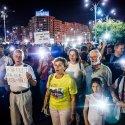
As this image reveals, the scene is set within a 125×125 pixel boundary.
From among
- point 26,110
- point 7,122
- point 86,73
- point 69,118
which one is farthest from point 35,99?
point 69,118

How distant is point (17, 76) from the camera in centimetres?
646

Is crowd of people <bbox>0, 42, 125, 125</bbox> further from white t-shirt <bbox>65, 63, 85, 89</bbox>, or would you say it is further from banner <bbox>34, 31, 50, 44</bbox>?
banner <bbox>34, 31, 50, 44</bbox>

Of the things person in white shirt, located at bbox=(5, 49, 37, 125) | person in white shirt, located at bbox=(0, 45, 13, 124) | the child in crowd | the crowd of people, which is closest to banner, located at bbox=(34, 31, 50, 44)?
person in white shirt, located at bbox=(0, 45, 13, 124)

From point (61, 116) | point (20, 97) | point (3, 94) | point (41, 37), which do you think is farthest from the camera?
point (41, 37)

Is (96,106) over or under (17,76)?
under

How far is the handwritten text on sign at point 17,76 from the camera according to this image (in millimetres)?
6406

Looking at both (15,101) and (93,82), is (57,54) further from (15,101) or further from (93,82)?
(93,82)

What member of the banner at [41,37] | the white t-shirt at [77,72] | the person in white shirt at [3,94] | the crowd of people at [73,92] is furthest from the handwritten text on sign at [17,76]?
the banner at [41,37]

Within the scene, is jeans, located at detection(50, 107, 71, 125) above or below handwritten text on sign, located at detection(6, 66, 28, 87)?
below

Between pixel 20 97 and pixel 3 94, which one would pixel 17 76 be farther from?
pixel 3 94

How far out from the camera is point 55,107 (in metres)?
5.66

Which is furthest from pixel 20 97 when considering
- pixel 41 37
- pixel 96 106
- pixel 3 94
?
pixel 41 37

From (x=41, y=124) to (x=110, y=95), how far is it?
8.82 ft

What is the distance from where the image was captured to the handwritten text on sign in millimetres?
6406
